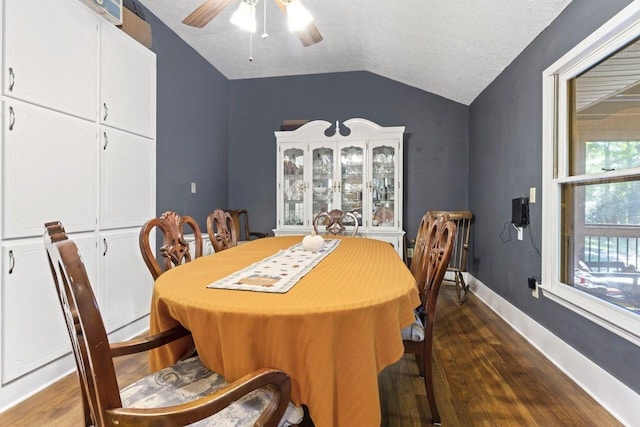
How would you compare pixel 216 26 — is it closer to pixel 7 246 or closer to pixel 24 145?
pixel 24 145

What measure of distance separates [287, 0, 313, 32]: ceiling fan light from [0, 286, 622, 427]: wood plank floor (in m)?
2.15

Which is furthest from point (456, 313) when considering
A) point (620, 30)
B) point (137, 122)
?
point (137, 122)

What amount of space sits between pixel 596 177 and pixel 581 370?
1.12 meters

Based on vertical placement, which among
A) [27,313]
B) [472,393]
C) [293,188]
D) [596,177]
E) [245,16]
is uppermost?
[245,16]

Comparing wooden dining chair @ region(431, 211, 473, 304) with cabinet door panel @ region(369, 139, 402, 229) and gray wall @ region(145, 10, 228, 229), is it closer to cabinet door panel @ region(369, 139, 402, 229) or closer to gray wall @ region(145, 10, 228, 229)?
cabinet door panel @ region(369, 139, 402, 229)

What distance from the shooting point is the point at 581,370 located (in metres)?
1.86

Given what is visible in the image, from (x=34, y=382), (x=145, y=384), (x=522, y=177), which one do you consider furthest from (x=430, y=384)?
(x=34, y=382)

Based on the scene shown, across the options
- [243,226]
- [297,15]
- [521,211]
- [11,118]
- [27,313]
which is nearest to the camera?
[11,118]

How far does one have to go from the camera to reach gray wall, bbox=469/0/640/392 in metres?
1.75

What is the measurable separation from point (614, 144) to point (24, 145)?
10.5 ft

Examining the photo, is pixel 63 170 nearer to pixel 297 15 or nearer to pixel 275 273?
pixel 275 273

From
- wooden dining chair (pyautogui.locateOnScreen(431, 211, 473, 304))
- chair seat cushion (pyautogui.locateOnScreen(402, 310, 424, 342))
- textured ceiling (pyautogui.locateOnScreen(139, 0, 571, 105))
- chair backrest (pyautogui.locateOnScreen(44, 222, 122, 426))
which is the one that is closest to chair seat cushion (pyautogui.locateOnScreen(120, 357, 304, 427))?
chair backrest (pyautogui.locateOnScreen(44, 222, 122, 426))

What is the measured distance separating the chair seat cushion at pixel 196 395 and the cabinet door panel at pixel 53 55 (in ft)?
5.53

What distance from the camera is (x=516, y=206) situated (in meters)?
2.64
